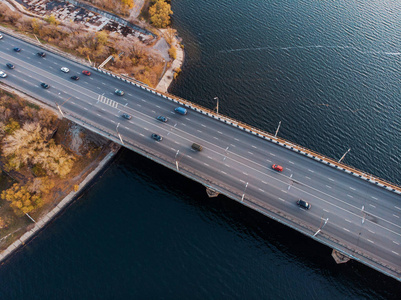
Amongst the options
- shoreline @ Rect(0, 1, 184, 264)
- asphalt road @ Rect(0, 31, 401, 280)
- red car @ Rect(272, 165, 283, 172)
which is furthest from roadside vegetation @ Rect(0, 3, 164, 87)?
red car @ Rect(272, 165, 283, 172)

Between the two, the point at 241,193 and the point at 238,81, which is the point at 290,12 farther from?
the point at 241,193

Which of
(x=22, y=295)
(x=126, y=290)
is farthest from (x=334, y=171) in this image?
(x=22, y=295)

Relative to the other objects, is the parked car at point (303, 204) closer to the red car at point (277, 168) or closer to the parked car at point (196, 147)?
→ the red car at point (277, 168)

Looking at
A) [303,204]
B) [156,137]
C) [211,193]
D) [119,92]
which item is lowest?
[211,193]

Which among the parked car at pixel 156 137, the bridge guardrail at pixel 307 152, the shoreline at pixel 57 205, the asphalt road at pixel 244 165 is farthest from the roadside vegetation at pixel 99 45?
the parked car at pixel 156 137

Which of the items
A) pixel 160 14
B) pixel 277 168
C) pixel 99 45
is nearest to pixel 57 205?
pixel 277 168

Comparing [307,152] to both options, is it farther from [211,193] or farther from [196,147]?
[196,147]
